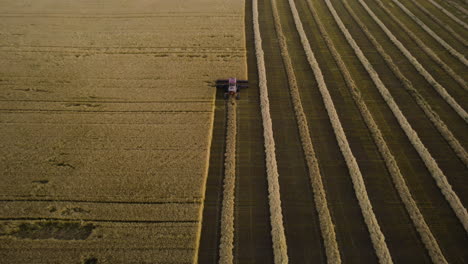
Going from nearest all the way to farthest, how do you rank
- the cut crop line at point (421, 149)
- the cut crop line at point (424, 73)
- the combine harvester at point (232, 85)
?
the cut crop line at point (421, 149)
the cut crop line at point (424, 73)
the combine harvester at point (232, 85)

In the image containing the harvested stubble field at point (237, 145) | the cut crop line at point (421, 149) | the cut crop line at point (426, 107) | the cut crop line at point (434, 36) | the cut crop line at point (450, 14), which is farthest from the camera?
the cut crop line at point (450, 14)

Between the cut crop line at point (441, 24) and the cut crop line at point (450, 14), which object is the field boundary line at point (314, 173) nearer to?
the cut crop line at point (441, 24)

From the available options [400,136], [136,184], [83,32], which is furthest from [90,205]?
[83,32]

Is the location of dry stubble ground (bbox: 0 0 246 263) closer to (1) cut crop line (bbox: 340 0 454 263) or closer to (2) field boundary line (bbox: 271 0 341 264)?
(2) field boundary line (bbox: 271 0 341 264)

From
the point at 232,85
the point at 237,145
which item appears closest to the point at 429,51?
the point at 232,85

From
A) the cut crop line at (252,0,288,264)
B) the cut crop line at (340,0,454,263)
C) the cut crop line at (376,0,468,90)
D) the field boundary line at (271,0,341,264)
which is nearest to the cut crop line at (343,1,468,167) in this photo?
the cut crop line at (340,0,454,263)

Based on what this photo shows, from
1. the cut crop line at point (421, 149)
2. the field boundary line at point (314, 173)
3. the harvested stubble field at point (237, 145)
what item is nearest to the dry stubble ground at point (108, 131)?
the harvested stubble field at point (237, 145)
